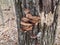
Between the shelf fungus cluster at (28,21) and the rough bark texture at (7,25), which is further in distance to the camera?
the rough bark texture at (7,25)

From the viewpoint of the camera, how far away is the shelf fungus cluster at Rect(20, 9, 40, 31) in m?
1.25

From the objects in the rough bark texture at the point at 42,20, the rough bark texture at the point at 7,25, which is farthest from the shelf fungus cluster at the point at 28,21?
the rough bark texture at the point at 7,25

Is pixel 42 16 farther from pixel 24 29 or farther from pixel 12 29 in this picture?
pixel 12 29

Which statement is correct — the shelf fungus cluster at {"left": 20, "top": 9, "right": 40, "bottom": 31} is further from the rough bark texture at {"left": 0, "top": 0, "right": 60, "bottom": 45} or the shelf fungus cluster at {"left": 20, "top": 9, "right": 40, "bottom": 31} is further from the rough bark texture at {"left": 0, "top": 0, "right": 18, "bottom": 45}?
the rough bark texture at {"left": 0, "top": 0, "right": 18, "bottom": 45}

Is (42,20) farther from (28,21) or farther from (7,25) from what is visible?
(7,25)

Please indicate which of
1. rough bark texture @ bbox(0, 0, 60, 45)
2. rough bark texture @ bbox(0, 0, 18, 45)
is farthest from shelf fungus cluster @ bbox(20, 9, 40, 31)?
rough bark texture @ bbox(0, 0, 18, 45)

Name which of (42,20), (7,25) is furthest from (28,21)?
(7,25)

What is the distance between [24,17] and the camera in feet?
4.29

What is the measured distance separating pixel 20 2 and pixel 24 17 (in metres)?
0.13

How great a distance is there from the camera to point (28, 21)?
1.24m

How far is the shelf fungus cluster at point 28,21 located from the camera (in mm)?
1245

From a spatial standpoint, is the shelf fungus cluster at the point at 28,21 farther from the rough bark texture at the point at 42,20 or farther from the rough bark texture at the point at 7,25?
the rough bark texture at the point at 7,25

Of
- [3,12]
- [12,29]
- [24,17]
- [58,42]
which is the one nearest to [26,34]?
[24,17]

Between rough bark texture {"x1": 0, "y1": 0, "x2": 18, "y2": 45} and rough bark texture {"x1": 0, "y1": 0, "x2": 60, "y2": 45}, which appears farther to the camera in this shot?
rough bark texture {"x1": 0, "y1": 0, "x2": 18, "y2": 45}
